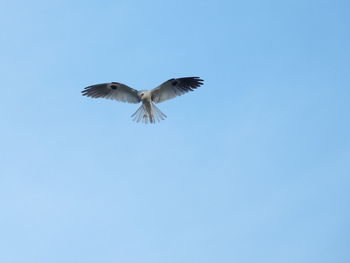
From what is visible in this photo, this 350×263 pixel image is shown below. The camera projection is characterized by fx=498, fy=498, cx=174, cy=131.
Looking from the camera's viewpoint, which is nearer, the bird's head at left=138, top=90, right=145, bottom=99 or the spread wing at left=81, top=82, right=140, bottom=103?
the bird's head at left=138, top=90, right=145, bottom=99

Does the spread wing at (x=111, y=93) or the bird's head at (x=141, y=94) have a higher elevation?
the spread wing at (x=111, y=93)

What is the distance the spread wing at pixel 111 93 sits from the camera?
846 inches

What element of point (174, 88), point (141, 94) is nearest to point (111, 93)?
point (141, 94)

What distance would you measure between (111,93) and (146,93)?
188 cm

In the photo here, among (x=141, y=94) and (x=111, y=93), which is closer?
(x=141, y=94)

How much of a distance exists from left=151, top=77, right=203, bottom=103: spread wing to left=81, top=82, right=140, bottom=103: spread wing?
966mm

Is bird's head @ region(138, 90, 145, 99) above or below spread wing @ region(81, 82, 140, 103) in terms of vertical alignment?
below

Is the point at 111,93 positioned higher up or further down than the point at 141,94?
higher up

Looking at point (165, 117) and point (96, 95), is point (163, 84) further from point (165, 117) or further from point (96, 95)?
point (96, 95)

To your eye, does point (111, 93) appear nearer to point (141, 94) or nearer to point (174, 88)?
point (141, 94)

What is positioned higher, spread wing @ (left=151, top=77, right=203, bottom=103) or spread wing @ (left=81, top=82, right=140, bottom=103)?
spread wing @ (left=81, top=82, right=140, bottom=103)

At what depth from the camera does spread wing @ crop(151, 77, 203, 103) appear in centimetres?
2097

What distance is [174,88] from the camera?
21.2 metres

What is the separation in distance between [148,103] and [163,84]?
3.32 ft
